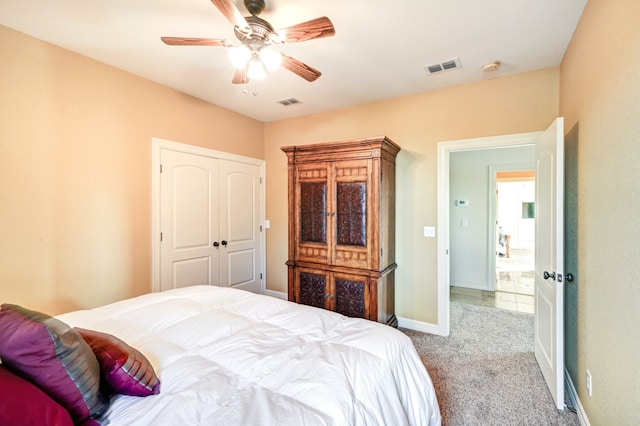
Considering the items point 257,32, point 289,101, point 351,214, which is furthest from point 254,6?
point 351,214

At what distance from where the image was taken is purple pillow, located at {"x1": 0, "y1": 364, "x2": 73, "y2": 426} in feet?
2.42

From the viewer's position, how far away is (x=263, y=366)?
1.25 metres

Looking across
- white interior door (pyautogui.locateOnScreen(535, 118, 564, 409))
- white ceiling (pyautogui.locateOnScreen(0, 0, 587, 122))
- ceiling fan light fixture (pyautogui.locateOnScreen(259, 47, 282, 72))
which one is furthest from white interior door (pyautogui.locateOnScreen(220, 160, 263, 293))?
white interior door (pyautogui.locateOnScreen(535, 118, 564, 409))

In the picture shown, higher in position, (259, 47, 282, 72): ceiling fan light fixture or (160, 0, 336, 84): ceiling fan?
(160, 0, 336, 84): ceiling fan

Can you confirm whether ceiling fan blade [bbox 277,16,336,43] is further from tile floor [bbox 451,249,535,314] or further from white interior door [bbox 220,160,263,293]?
tile floor [bbox 451,249,535,314]

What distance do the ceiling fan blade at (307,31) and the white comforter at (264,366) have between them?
1653mm

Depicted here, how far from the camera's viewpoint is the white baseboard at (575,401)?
1762 millimetres

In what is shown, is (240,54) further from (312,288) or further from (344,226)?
(312,288)

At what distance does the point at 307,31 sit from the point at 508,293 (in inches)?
192

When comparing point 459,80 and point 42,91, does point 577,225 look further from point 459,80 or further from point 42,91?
point 42,91

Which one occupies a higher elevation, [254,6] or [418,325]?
[254,6]

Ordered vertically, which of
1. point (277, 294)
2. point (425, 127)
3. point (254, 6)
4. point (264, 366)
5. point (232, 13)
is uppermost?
point (254, 6)

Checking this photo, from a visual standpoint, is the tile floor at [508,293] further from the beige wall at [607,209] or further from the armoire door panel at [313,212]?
the armoire door panel at [313,212]

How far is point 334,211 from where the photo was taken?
310cm
